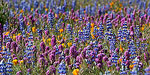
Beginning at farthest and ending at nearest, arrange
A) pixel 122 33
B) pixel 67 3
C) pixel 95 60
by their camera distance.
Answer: pixel 67 3 < pixel 122 33 < pixel 95 60

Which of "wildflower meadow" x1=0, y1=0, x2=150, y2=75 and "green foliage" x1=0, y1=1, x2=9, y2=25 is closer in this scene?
"wildflower meadow" x1=0, y1=0, x2=150, y2=75

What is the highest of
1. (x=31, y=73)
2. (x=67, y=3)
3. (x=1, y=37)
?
(x=67, y=3)

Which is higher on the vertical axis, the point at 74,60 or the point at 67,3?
the point at 67,3

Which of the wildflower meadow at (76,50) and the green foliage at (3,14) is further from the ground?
the green foliage at (3,14)

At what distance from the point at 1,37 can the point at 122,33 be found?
101 inches

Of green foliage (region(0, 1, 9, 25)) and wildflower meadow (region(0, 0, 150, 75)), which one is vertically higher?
green foliage (region(0, 1, 9, 25))

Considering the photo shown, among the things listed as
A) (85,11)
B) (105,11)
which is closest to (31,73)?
(85,11)

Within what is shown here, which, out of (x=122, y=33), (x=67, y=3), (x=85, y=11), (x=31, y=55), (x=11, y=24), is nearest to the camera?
(x=31, y=55)

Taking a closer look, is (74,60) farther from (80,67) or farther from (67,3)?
(67,3)

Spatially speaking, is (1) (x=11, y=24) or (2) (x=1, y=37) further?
(1) (x=11, y=24)

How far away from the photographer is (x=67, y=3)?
33.9ft

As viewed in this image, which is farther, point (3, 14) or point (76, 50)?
point (3, 14)

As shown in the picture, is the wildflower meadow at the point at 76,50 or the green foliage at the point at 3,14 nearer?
the wildflower meadow at the point at 76,50

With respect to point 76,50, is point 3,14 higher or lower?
higher
